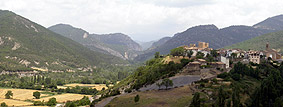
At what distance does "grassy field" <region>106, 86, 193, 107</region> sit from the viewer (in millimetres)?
48688

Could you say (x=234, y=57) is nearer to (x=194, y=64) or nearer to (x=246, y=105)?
(x=194, y=64)

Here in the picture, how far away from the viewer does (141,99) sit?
180 ft

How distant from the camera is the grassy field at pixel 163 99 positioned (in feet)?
160

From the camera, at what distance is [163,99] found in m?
52.7

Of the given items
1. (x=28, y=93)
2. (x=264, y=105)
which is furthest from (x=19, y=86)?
(x=264, y=105)

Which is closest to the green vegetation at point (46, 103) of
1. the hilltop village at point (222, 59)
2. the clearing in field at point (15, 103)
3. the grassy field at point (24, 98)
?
the clearing in field at point (15, 103)

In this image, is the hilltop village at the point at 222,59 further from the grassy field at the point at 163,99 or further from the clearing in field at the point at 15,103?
the clearing in field at the point at 15,103

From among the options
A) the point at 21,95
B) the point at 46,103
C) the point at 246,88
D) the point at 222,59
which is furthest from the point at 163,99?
the point at 21,95

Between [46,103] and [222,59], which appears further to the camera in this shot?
[46,103]

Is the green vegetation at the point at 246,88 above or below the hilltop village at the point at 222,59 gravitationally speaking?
below

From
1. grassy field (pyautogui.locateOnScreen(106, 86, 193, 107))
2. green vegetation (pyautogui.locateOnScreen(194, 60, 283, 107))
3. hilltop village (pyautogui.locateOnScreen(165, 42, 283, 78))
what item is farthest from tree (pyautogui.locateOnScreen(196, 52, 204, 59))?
grassy field (pyautogui.locateOnScreen(106, 86, 193, 107))

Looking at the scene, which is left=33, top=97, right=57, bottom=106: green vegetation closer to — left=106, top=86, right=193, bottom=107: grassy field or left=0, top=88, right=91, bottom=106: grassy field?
left=0, top=88, right=91, bottom=106: grassy field

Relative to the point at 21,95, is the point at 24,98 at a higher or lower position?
lower

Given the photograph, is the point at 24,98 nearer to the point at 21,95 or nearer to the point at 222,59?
the point at 21,95
